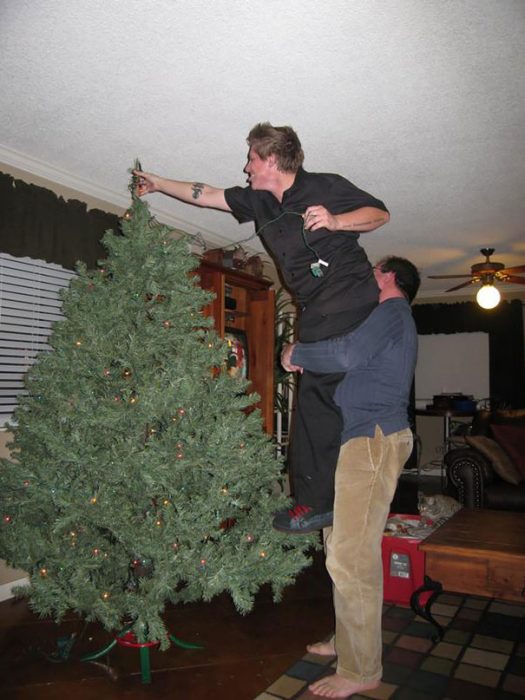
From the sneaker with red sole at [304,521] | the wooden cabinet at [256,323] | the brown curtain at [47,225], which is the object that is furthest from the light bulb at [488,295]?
the sneaker with red sole at [304,521]

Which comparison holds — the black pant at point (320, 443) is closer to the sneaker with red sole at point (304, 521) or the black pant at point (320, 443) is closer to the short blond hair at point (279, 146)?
the sneaker with red sole at point (304, 521)

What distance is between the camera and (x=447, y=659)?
2381 millimetres

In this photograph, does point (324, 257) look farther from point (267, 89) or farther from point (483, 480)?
point (483, 480)

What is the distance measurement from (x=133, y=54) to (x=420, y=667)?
2.88m

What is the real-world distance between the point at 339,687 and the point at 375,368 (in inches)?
47.2

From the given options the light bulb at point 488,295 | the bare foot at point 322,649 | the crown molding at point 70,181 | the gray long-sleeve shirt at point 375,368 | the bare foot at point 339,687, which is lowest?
the bare foot at point 322,649

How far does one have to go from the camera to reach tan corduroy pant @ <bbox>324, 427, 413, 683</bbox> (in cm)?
193

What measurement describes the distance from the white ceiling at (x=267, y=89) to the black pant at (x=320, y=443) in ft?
4.48

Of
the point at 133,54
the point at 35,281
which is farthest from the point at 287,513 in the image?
the point at 35,281

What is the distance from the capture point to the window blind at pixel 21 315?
11.0 ft

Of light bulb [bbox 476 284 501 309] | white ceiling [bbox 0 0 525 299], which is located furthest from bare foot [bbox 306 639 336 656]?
light bulb [bbox 476 284 501 309]

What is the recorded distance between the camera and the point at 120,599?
211 cm

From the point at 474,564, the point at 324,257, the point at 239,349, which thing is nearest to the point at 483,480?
the point at 474,564

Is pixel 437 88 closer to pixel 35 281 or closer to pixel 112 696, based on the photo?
pixel 35 281
